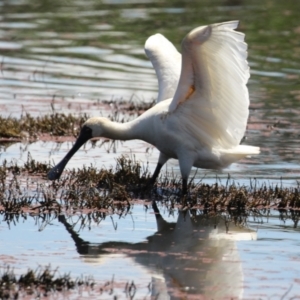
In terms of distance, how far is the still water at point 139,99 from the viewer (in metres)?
8.29

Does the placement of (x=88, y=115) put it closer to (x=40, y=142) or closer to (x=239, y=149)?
(x=40, y=142)

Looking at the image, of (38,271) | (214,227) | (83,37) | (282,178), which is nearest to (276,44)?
(83,37)

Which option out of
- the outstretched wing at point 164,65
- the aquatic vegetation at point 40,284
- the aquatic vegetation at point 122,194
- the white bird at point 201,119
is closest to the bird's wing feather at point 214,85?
the white bird at point 201,119

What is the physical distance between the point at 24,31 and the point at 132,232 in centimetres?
1858

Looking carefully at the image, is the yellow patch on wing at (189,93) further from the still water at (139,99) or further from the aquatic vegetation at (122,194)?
the still water at (139,99)

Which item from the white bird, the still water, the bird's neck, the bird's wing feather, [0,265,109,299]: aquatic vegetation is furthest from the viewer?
the bird's neck

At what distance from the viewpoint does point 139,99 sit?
18078 mm

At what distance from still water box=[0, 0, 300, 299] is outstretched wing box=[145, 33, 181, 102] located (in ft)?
3.71

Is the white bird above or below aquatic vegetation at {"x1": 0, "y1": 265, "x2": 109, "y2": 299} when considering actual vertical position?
above

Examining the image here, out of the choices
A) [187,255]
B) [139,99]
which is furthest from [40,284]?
[139,99]

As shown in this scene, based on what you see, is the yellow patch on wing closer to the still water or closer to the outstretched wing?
the outstretched wing

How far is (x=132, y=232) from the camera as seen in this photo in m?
9.55

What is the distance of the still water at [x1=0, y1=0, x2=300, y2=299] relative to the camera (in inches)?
326

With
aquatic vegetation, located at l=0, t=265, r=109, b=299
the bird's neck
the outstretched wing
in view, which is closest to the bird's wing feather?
the bird's neck
